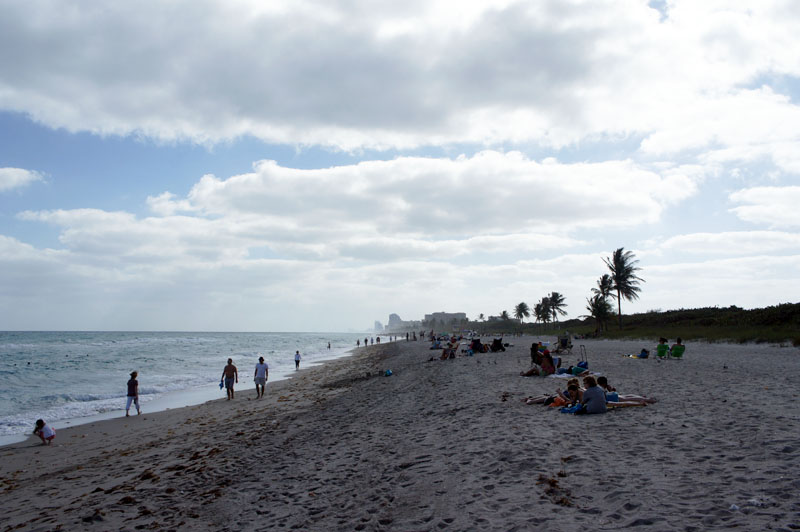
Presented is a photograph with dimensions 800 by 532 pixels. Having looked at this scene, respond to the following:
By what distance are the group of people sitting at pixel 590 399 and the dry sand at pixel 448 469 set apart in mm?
325

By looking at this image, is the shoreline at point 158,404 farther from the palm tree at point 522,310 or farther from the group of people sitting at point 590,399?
the palm tree at point 522,310

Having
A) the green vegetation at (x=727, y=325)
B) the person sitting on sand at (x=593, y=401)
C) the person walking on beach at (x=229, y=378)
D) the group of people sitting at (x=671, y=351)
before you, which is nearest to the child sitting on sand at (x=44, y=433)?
the person walking on beach at (x=229, y=378)

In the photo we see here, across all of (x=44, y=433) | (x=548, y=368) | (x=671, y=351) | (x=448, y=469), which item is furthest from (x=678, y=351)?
(x=44, y=433)

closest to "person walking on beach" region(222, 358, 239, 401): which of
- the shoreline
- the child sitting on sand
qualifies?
the shoreline

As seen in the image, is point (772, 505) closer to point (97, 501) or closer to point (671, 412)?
point (671, 412)

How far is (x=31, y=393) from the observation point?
2241 cm

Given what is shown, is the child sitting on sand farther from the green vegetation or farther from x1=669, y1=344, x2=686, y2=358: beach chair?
the green vegetation

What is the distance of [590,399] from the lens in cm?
930

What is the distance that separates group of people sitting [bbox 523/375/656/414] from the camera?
925 centimetres

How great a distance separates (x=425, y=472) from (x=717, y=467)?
367cm

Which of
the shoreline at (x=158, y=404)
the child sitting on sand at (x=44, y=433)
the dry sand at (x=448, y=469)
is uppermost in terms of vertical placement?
the dry sand at (x=448, y=469)

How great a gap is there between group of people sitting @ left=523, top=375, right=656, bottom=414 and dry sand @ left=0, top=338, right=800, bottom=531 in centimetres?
32

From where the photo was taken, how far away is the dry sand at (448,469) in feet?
15.9

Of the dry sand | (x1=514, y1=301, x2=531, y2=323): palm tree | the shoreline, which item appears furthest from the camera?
(x1=514, y1=301, x2=531, y2=323): palm tree
